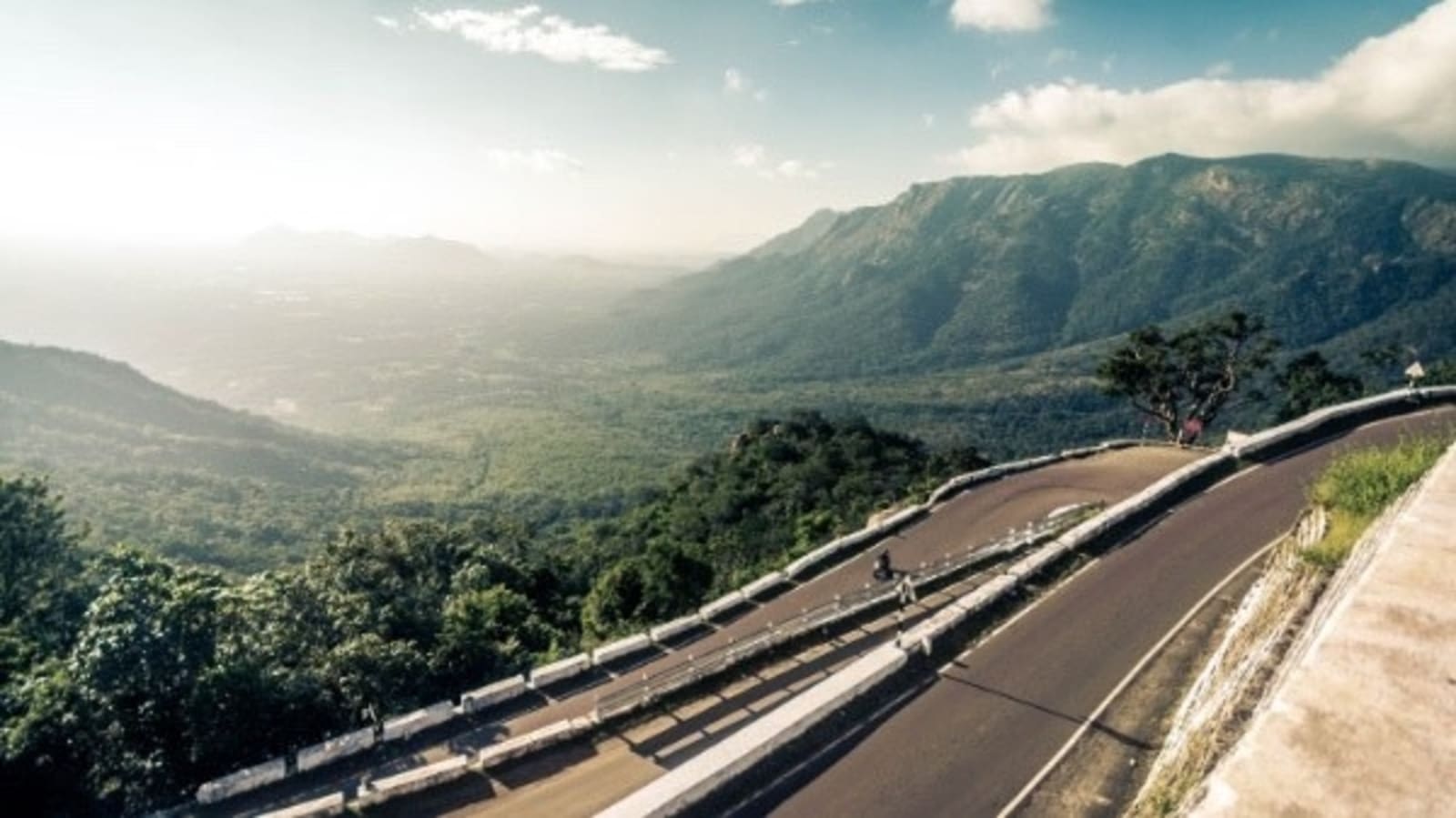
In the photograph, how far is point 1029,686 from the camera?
12695mm

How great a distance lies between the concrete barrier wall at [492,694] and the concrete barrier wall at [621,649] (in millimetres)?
2092

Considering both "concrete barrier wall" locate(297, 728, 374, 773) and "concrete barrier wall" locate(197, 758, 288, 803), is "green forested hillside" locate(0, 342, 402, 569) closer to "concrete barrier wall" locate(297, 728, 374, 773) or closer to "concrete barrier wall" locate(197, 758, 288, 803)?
"concrete barrier wall" locate(297, 728, 374, 773)

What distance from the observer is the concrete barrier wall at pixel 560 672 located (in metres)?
20.3

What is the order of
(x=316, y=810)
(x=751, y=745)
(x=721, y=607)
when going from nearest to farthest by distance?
(x=751, y=745) < (x=316, y=810) < (x=721, y=607)

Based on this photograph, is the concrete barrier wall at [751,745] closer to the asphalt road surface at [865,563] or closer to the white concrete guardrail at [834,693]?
the white concrete guardrail at [834,693]

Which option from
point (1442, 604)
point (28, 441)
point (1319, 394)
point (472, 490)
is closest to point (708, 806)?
point (1442, 604)

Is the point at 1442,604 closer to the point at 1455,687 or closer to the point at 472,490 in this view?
the point at 1455,687

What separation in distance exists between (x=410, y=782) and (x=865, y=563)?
16210 mm

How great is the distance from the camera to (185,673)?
56.5 ft

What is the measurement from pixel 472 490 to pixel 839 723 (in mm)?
152393

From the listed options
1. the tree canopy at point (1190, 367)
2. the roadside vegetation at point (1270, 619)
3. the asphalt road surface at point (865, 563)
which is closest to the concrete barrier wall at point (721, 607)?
the asphalt road surface at point (865, 563)

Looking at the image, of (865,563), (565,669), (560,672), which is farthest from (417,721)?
(865,563)

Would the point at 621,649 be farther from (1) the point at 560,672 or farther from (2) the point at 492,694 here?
(2) the point at 492,694

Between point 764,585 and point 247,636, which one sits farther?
point 764,585
